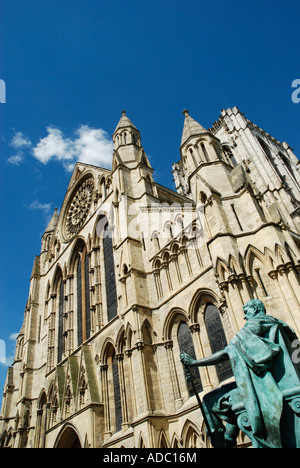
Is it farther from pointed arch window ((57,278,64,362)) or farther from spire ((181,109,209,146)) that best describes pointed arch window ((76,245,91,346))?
spire ((181,109,209,146))

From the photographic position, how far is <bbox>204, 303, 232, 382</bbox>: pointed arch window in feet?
33.7

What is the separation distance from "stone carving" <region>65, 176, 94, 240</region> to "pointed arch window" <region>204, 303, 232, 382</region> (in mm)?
13100

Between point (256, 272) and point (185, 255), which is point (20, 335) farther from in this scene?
point (256, 272)

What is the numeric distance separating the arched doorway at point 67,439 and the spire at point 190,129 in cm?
1431

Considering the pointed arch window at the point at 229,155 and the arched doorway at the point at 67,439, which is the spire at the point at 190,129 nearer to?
the arched doorway at the point at 67,439

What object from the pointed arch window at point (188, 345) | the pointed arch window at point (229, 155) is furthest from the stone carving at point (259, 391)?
the pointed arch window at point (229, 155)

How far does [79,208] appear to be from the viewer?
→ 965 inches

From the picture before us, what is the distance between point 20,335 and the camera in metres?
31.8

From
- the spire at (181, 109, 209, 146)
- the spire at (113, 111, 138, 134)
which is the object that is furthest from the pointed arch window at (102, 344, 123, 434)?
the spire at (113, 111, 138, 134)

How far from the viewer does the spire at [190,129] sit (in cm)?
1586

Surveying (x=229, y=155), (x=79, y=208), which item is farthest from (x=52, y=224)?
(x=229, y=155)
